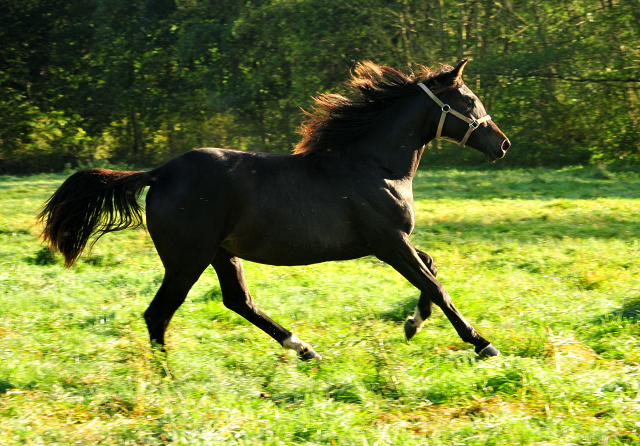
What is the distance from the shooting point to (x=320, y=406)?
3857 millimetres

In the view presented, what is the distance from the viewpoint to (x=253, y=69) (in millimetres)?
20047

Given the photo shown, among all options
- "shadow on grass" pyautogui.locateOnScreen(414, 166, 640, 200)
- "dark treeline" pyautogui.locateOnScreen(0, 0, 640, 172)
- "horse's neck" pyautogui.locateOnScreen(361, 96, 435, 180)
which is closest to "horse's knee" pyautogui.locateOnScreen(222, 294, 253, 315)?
"horse's neck" pyautogui.locateOnScreen(361, 96, 435, 180)

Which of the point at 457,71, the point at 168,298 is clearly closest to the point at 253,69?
the point at 457,71

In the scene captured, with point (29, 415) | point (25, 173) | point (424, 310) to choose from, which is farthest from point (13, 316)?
point (25, 173)

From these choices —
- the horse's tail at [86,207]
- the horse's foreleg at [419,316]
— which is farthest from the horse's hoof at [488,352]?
the horse's tail at [86,207]

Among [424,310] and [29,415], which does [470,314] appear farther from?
[29,415]

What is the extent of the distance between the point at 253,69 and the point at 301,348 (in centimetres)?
1616

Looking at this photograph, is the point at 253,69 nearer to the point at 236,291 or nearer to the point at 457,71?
the point at 457,71

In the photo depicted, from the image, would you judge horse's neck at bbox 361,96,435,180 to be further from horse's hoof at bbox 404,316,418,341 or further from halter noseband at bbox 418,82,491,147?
horse's hoof at bbox 404,316,418,341

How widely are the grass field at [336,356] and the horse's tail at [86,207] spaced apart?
759 mm

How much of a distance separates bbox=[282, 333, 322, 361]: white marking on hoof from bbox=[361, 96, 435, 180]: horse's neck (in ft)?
4.80

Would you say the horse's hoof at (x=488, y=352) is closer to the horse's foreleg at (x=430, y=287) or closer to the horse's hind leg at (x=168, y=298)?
the horse's foreleg at (x=430, y=287)

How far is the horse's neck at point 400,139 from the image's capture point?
527cm

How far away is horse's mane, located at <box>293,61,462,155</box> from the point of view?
534cm
